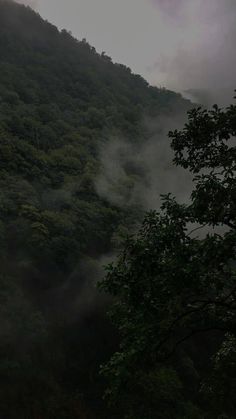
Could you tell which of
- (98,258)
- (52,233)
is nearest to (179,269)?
(52,233)

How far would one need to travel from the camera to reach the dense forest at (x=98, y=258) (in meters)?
7.42

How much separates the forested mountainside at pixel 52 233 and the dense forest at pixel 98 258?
12 centimetres

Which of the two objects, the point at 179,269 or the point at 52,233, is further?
the point at 52,233

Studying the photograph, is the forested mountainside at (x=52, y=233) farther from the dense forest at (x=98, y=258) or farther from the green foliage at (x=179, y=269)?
the green foliage at (x=179, y=269)

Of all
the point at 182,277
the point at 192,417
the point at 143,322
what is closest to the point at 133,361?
the point at 143,322

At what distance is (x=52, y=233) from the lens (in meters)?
39.0

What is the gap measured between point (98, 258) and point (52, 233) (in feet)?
20.1

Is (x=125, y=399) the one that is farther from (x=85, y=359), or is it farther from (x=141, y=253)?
(x=141, y=253)

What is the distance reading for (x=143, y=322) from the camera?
23.3 ft

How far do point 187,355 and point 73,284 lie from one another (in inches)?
427

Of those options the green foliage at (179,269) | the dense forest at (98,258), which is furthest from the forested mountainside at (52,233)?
the green foliage at (179,269)

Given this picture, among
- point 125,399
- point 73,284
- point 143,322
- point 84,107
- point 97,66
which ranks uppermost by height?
point 97,66

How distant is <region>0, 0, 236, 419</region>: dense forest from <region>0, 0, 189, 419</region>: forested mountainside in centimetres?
12

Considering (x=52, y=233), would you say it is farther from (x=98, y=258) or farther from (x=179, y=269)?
(x=179, y=269)
